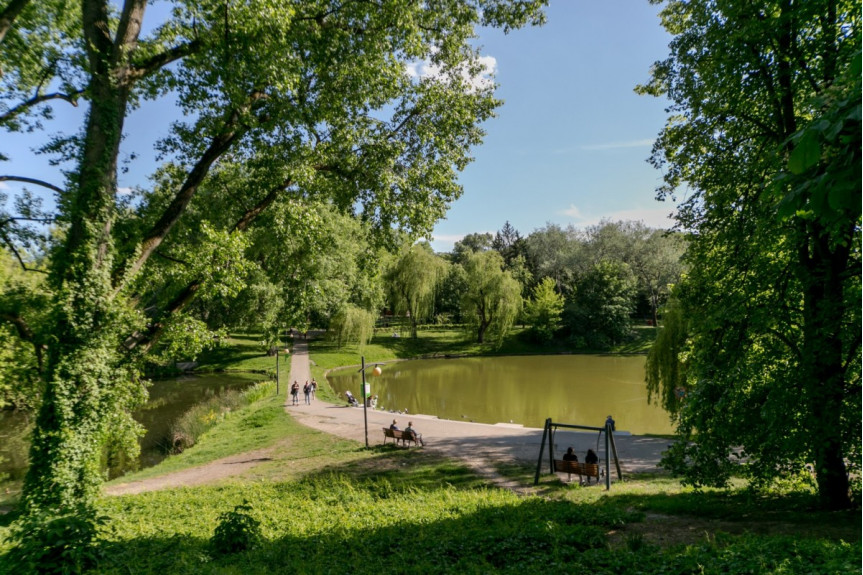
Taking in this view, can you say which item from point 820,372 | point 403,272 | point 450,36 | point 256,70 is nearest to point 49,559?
point 256,70

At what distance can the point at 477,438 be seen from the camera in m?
15.8

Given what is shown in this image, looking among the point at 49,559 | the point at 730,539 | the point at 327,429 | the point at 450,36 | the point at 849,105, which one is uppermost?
the point at 450,36

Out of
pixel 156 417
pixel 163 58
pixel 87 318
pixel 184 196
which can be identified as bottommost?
pixel 156 417

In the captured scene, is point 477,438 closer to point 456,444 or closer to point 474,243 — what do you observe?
point 456,444

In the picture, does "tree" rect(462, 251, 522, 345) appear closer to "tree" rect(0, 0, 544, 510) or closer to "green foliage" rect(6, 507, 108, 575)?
"tree" rect(0, 0, 544, 510)

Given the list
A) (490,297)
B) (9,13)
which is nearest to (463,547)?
(9,13)

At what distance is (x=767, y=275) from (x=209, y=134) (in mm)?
10126

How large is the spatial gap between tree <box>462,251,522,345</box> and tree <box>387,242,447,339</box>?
10.8ft

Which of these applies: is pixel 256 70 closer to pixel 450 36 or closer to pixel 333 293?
pixel 450 36

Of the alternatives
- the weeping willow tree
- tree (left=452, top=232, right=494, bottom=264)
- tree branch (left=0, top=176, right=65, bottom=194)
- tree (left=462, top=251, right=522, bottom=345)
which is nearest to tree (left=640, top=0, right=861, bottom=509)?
tree branch (left=0, top=176, right=65, bottom=194)

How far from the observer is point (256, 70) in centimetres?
758

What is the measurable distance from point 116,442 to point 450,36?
35.1 feet

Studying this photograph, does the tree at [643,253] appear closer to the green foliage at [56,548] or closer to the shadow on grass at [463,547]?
the shadow on grass at [463,547]

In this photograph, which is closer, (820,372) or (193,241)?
(820,372)
